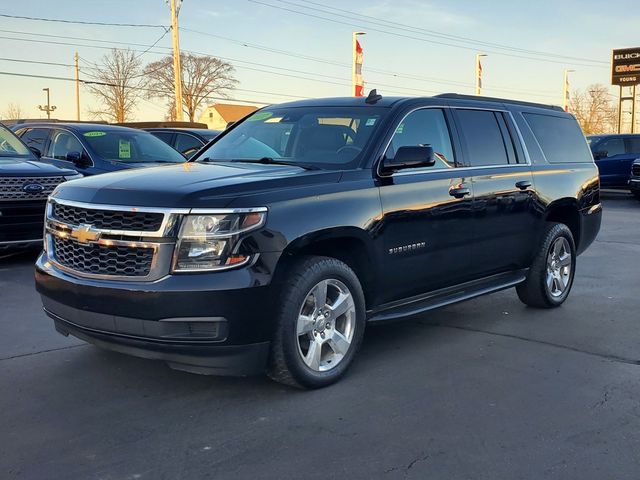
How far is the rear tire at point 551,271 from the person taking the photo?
255 inches

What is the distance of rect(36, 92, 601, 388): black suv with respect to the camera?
3.83 m

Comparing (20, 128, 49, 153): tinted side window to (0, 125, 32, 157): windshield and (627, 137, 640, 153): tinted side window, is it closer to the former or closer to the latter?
(0, 125, 32, 157): windshield

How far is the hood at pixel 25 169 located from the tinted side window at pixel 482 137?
5.08m

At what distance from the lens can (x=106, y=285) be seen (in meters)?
3.91

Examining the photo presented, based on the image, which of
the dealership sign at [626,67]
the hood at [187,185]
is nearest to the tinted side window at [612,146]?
the hood at [187,185]

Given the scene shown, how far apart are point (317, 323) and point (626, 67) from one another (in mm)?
45969

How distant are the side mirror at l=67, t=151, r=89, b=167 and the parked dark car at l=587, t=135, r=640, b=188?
619 inches

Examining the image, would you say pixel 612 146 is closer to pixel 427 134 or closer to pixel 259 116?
pixel 427 134

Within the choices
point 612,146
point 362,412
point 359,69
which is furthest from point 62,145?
point 612,146

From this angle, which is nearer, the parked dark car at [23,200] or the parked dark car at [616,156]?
the parked dark car at [23,200]

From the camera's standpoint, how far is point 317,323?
434cm

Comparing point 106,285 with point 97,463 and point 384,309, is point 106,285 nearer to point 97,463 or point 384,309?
point 97,463

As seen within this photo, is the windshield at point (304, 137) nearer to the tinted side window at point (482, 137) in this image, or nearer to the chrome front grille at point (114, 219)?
the tinted side window at point (482, 137)

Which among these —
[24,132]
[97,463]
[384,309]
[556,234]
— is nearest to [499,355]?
[384,309]
